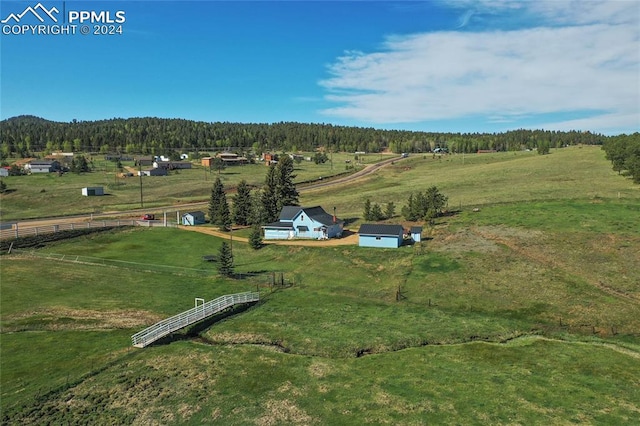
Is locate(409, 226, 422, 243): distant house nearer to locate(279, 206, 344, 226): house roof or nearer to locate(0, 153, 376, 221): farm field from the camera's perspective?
locate(279, 206, 344, 226): house roof

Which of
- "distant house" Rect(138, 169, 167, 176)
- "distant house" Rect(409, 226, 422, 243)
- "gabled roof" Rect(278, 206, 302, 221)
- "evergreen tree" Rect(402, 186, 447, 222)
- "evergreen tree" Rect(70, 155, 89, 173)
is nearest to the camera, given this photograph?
"distant house" Rect(409, 226, 422, 243)

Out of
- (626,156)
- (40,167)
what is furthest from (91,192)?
(626,156)

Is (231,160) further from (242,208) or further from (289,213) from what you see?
(289,213)

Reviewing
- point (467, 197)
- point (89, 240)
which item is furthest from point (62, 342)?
point (467, 197)

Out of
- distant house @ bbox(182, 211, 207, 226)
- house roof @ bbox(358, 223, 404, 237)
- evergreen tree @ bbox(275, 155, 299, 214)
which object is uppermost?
evergreen tree @ bbox(275, 155, 299, 214)

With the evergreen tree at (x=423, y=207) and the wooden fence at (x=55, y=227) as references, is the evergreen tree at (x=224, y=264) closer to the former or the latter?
the wooden fence at (x=55, y=227)

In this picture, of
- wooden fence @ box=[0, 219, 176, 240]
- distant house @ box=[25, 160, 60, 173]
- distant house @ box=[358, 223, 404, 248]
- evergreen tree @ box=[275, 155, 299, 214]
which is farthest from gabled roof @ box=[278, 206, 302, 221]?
distant house @ box=[25, 160, 60, 173]
